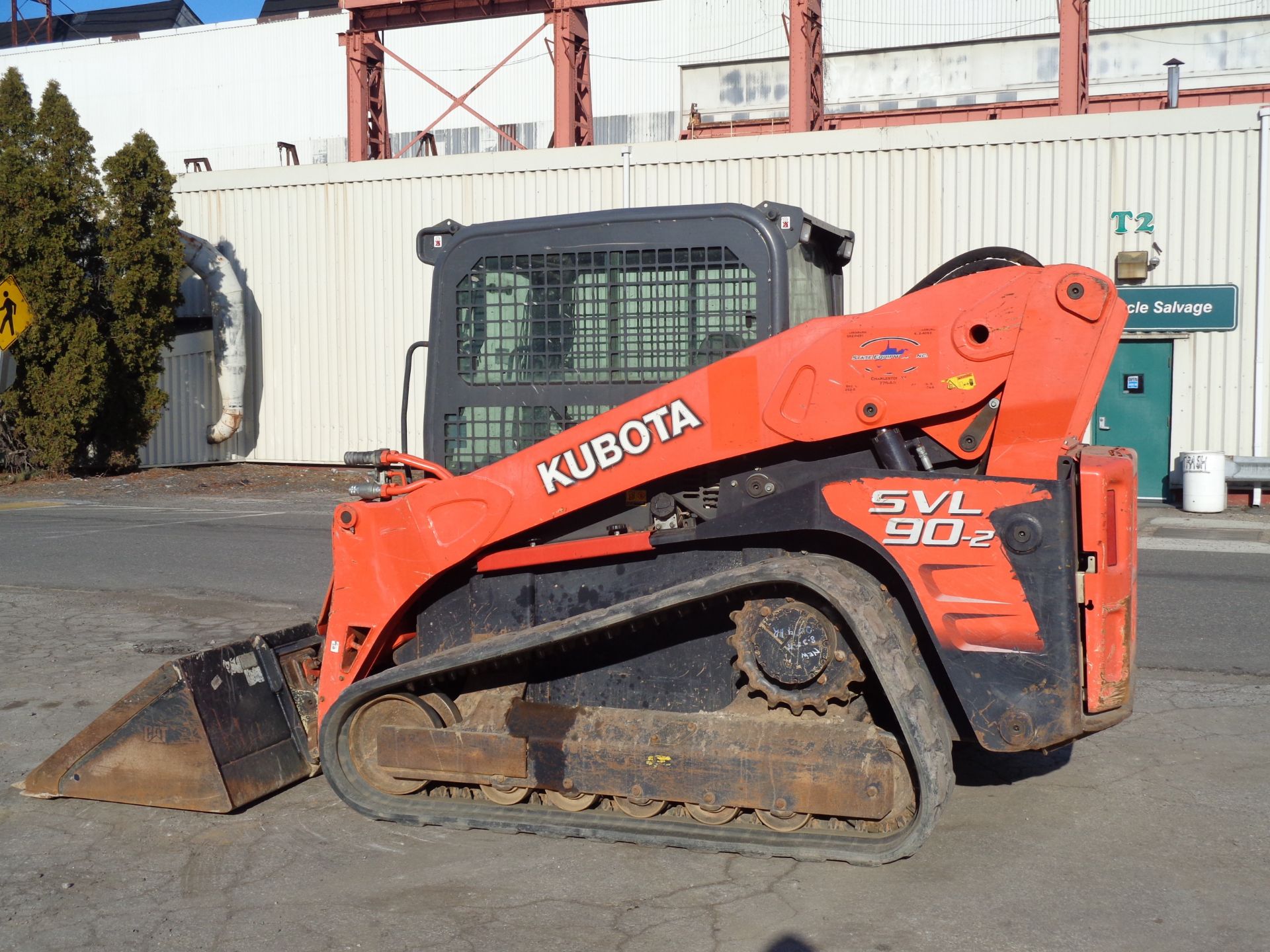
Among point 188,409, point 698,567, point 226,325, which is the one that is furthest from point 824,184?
point 698,567

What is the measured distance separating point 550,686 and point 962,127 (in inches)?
564

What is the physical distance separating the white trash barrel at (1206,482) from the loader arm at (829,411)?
12.5m

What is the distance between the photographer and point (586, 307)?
15.8 feet

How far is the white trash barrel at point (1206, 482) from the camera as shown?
49.9ft

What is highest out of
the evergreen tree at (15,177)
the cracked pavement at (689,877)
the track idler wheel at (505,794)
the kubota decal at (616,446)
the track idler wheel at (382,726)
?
the evergreen tree at (15,177)

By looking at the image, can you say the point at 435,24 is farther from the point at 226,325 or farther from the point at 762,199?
the point at 762,199

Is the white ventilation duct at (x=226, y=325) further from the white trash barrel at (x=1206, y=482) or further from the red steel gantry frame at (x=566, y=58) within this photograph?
the white trash barrel at (x=1206, y=482)

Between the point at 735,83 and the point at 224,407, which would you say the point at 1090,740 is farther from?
the point at 735,83

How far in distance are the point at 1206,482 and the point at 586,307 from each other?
12707 millimetres

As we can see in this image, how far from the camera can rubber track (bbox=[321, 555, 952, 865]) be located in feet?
12.8

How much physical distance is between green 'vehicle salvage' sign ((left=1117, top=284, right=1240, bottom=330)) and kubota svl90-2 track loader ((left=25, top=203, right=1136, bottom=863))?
41.0 ft

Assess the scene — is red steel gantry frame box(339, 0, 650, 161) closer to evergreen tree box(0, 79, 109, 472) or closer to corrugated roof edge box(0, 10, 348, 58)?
evergreen tree box(0, 79, 109, 472)

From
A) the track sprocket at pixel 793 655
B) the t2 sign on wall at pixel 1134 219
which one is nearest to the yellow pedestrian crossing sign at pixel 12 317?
the track sprocket at pixel 793 655

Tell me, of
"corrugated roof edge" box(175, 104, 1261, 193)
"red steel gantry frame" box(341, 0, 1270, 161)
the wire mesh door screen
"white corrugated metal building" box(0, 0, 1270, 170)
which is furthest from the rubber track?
"white corrugated metal building" box(0, 0, 1270, 170)
